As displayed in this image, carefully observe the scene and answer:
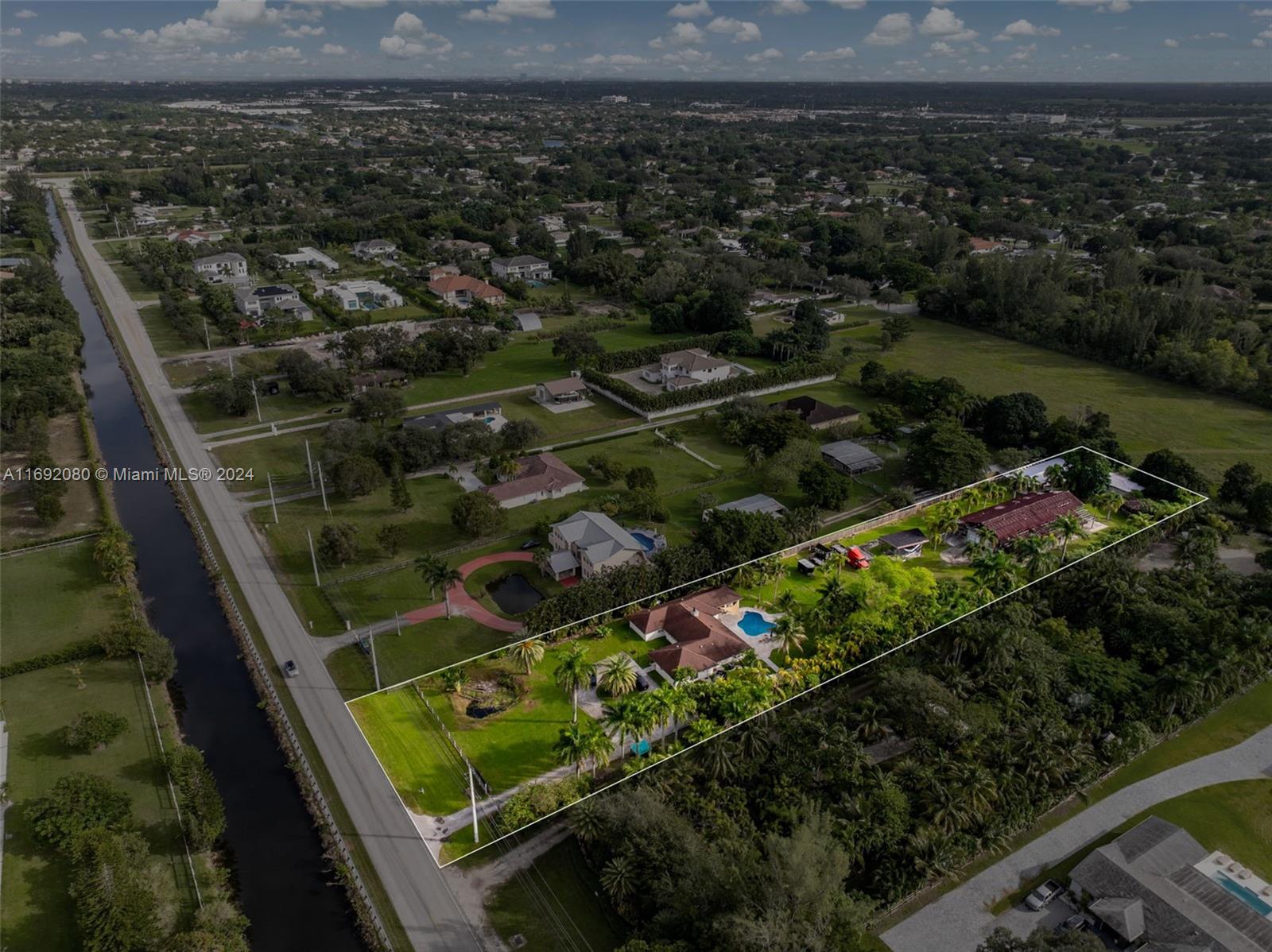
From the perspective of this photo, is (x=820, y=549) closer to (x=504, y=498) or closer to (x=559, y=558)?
(x=559, y=558)

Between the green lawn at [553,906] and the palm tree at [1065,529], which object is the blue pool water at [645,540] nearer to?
the green lawn at [553,906]

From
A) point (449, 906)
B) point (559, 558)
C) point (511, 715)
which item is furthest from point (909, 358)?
point (449, 906)

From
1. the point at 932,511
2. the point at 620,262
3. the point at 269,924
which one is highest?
the point at 620,262

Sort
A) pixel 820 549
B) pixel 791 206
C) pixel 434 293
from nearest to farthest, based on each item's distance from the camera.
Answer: pixel 820 549 → pixel 434 293 → pixel 791 206

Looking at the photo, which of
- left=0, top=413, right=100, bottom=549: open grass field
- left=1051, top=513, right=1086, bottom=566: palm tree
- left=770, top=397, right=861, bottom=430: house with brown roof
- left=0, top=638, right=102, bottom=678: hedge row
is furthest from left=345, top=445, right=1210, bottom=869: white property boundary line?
left=0, top=413, right=100, bottom=549: open grass field

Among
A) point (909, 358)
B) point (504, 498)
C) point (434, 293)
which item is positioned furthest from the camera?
point (434, 293)

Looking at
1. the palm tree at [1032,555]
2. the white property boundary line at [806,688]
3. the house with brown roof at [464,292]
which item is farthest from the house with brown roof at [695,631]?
the house with brown roof at [464,292]

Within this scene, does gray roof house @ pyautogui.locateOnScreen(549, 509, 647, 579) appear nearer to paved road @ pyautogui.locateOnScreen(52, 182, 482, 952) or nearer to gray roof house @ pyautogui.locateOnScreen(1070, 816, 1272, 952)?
paved road @ pyautogui.locateOnScreen(52, 182, 482, 952)
